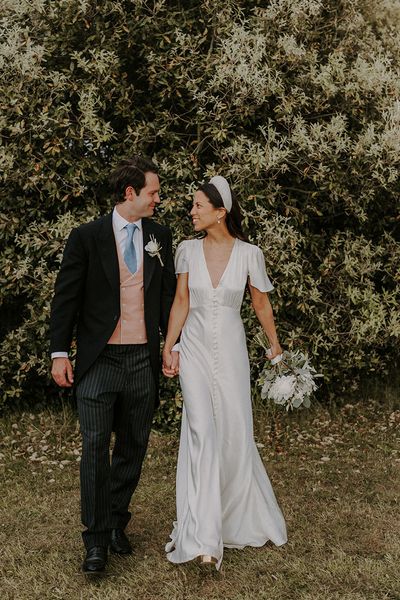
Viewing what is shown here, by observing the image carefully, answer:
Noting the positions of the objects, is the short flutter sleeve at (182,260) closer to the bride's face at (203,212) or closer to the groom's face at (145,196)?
the bride's face at (203,212)

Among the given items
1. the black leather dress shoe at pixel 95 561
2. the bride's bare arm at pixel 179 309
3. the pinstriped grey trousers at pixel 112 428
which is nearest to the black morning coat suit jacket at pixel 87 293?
the pinstriped grey trousers at pixel 112 428

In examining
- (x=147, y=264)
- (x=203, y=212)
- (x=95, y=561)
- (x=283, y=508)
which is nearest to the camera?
(x=95, y=561)

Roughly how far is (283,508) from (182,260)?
77.9 inches

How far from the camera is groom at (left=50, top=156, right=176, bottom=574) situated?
4156 mm

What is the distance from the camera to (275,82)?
684 cm

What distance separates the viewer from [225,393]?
4.50 metres

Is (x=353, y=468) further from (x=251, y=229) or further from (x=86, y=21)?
(x=86, y=21)

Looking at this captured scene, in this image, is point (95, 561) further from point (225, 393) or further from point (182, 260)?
point (182, 260)

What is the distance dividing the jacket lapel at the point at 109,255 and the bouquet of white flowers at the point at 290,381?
47.0 inches

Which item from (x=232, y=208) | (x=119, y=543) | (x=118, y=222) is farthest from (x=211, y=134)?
(x=119, y=543)

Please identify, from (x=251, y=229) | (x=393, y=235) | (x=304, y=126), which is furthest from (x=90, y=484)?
(x=393, y=235)

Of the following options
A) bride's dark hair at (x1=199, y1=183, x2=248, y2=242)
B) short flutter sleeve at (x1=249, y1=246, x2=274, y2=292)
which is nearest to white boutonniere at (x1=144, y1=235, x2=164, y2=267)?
bride's dark hair at (x1=199, y1=183, x2=248, y2=242)

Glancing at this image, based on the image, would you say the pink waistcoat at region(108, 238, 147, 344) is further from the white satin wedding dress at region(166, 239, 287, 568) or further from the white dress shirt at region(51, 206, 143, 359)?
the white satin wedding dress at region(166, 239, 287, 568)

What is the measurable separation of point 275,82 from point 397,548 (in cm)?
421
